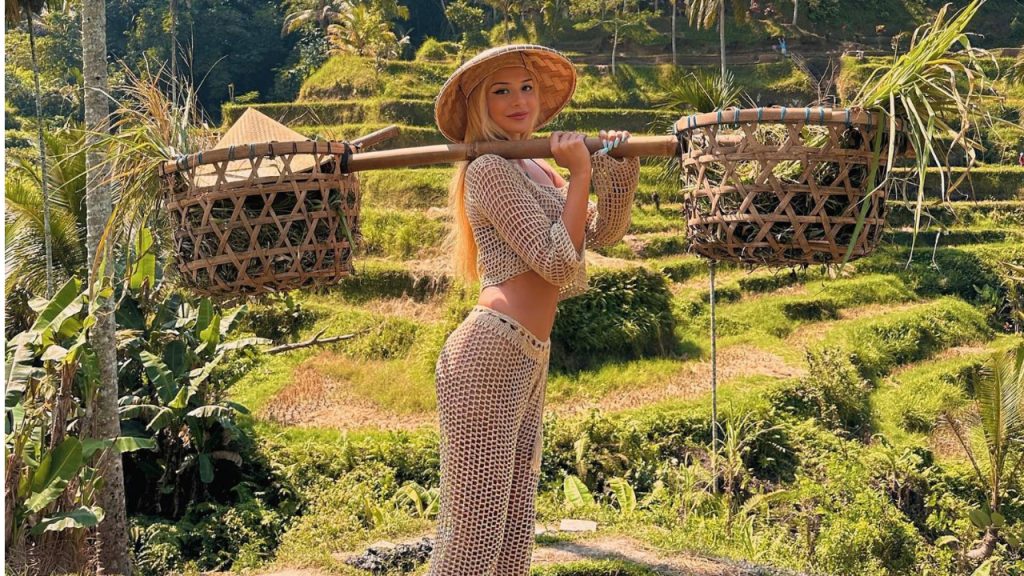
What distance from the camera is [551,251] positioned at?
8.99 ft

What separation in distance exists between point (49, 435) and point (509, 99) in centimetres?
474

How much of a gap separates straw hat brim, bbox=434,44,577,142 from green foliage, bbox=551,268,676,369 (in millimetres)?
10591

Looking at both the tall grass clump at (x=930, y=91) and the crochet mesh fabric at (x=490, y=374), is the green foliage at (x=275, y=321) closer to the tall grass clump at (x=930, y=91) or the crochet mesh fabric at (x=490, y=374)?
the crochet mesh fabric at (x=490, y=374)

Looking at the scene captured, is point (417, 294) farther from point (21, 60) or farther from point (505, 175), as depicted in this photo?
point (21, 60)

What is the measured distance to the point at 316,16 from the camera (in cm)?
3017

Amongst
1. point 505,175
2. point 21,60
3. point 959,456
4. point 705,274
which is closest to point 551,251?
point 505,175

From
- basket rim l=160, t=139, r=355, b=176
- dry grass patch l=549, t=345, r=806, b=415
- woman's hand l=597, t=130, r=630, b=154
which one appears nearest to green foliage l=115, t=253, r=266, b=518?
dry grass patch l=549, t=345, r=806, b=415

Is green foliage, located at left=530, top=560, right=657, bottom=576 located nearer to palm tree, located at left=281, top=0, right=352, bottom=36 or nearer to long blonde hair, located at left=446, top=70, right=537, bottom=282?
long blonde hair, located at left=446, top=70, right=537, bottom=282

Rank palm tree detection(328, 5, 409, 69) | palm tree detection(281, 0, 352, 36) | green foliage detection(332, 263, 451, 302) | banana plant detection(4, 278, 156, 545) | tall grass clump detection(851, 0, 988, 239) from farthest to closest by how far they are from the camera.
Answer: palm tree detection(281, 0, 352, 36) < palm tree detection(328, 5, 409, 69) < green foliage detection(332, 263, 451, 302) < banana plant detection(4, 278, 156, 545) < tall grass clump detection(851, 0, 988, 239)

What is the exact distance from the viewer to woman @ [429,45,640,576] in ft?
9.21

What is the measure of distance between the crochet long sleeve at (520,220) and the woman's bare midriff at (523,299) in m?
0.10

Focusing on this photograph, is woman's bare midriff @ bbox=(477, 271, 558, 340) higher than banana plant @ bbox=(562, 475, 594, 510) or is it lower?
higher

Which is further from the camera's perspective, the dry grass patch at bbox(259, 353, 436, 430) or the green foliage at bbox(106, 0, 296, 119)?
the green foliage at bbox(106, 0, 296, 119)

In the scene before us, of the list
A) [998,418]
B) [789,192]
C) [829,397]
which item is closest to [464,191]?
[789,192]
